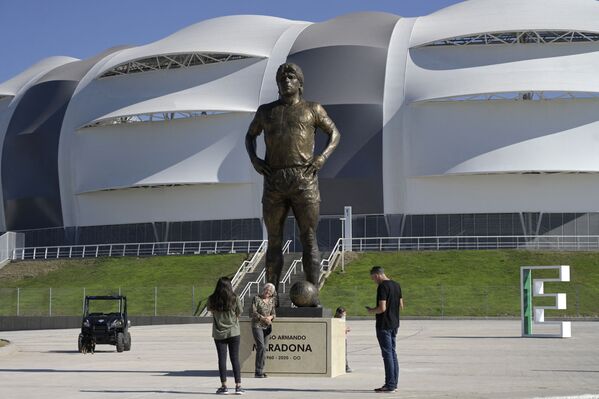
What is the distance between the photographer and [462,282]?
4953 centimetres

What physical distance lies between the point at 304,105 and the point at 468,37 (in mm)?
49214

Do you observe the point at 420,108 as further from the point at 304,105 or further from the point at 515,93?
the point at 304,105

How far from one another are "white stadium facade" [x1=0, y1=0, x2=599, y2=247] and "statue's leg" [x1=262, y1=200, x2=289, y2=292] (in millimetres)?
44230

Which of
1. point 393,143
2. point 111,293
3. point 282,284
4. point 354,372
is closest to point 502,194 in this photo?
point 393,143

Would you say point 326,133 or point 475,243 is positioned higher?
point 475,243

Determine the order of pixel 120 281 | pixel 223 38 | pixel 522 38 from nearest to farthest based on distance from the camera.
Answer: pixel 120 281 → pixel 522 38 → pixel 223 38

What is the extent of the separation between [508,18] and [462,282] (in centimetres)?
2124

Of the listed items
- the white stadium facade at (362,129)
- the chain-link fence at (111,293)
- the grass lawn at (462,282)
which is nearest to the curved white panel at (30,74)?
the white stadium facade at (362,129)

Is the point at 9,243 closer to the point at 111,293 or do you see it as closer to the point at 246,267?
the point at 246,267

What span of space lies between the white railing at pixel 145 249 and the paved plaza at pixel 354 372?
105ft

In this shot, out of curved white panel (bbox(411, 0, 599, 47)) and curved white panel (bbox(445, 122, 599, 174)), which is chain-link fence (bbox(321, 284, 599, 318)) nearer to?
curved white panel (bbox(445, 122, 599, 174))

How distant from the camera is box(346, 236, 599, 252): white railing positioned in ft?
200

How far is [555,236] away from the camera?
61.6 metres

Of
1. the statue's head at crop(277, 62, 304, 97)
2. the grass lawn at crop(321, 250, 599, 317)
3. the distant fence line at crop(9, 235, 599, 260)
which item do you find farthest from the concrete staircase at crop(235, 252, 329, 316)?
the statue's head at crop(277, 62, 304, 97)
